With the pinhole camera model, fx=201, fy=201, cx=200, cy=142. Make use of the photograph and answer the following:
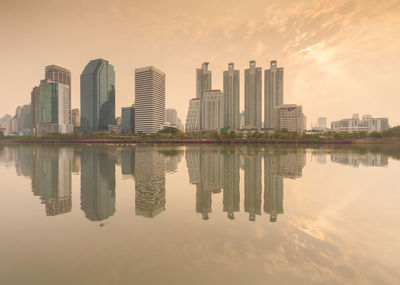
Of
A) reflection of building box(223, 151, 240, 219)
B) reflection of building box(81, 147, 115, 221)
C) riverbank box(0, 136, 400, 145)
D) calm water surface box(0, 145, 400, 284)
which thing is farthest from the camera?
riverbank box(0, 136, 400, 145)

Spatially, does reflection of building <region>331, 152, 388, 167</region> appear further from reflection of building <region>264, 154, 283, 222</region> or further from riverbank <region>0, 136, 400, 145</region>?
riverbank <region>0, 136, 400, 145</region>

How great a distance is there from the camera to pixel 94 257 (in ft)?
24.4

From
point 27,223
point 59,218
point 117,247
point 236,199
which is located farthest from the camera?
point 236,199

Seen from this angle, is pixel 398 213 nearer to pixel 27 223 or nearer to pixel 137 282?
pixel 137 282

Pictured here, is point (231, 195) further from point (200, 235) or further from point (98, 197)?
point (98, 197)

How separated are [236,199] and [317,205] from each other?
535 centimetres

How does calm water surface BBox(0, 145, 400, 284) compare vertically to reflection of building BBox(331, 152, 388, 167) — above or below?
below

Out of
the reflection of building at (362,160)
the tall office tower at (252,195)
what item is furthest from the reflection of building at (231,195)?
the reflection of building at (362,160)

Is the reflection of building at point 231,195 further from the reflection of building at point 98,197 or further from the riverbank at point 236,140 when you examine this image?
the riverbank at point 236,140

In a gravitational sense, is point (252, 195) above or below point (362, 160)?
below

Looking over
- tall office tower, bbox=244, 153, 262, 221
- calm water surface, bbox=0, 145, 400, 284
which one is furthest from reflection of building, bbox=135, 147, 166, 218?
tall office tower, bbox=244, 153, 262, 221

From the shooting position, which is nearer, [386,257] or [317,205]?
[386,257]

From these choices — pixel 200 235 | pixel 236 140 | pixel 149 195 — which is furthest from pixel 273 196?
pixel 236 140

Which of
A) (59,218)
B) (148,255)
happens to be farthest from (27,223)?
(148,255)
